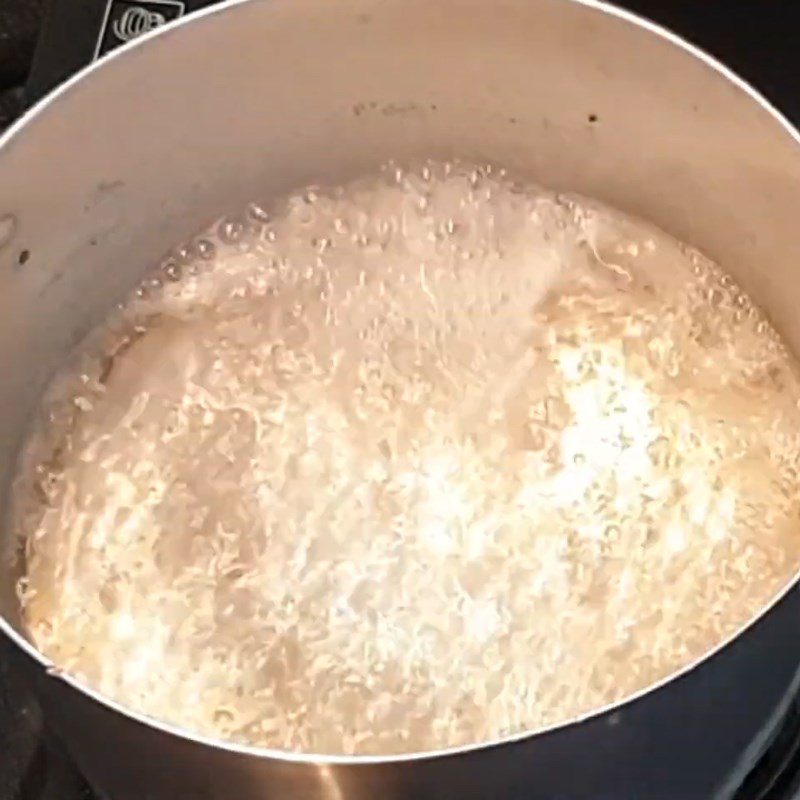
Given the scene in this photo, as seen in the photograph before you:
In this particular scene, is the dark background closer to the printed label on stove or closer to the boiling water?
the boiling water

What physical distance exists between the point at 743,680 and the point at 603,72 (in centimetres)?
29

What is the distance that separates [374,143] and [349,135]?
0.01 metres

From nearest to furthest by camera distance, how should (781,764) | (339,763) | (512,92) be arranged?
(339,763), (781,764), (512,92)

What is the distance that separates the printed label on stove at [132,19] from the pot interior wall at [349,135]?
0.06 meters

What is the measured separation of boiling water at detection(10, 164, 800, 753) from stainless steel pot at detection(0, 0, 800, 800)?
2 cm

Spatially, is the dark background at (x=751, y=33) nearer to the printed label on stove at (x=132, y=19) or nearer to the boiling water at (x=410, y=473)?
the boiling water at (x=410, y=473)

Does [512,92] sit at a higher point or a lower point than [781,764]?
higher

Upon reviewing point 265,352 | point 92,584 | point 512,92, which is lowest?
point 92,584

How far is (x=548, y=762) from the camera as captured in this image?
0.47m

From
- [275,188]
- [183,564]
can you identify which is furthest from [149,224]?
[183,564]

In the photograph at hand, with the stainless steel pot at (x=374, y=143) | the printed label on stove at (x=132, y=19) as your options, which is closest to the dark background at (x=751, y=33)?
the stainless steel pot at (x=374, y=143)

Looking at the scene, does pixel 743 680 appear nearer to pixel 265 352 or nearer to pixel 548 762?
pixel 548 762

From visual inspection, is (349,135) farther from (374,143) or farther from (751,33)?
(751,33)

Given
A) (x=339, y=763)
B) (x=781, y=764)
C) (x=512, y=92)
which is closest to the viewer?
(x=339, y=763)
